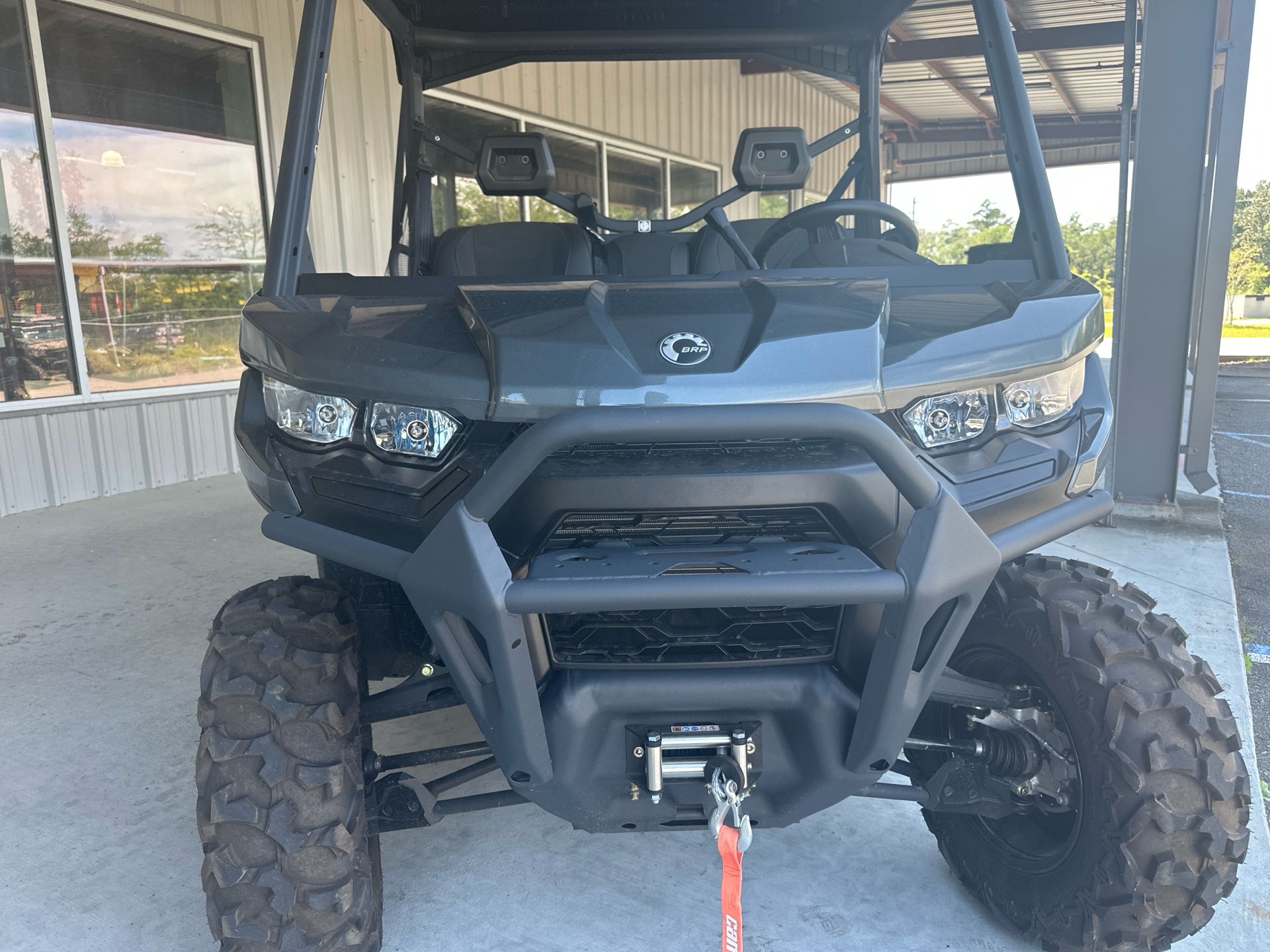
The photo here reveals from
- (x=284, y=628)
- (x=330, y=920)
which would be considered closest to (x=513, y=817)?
(x=330, y=920)

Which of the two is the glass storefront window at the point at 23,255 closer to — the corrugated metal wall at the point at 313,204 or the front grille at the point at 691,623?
the corrugated metal wall at the point at 313,204

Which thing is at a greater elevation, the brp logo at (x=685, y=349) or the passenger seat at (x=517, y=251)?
the passenger seat at (x=517, y=251)

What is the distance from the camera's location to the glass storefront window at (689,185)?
38.3 ft

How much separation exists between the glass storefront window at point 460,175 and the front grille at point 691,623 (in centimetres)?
128

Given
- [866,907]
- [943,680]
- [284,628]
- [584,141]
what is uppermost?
[584,141]

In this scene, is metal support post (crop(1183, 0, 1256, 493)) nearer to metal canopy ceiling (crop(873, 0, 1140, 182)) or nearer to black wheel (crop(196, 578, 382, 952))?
metal canopy ceiling (crop(873, 0, 1140, 182))

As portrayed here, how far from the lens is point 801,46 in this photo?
2.70 meters

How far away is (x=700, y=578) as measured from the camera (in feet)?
4.15

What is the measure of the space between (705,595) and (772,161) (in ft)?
4.46

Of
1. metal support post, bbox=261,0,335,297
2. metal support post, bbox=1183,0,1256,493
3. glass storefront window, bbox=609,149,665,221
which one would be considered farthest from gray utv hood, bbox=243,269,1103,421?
glass storefront window, bbox=609,149,665,221

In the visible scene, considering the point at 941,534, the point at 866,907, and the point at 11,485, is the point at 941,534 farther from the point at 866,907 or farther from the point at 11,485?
the point at 11,485

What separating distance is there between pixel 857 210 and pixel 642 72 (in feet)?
29.9

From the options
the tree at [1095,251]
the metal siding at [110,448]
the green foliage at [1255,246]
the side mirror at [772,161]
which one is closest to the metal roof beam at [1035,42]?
the metal siding at [110,448]

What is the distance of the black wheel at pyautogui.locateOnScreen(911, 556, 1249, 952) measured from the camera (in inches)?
62.9
